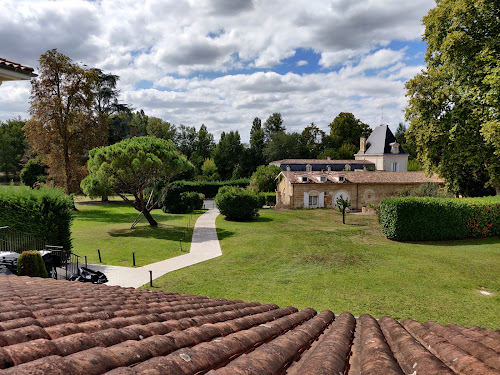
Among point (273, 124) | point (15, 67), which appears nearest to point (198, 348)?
point (15, 67)

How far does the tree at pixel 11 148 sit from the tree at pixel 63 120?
114 ft

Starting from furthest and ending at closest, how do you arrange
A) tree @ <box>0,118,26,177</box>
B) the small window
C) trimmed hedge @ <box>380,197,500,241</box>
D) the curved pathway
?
1. tree @ <box>0,118,26,177</box>
2. the small window
3. trimmed hedge @ <box>380,197,500,241</box>
4. the curved pathway

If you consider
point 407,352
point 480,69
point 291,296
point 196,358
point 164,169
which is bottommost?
point 291,296

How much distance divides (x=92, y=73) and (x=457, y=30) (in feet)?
112

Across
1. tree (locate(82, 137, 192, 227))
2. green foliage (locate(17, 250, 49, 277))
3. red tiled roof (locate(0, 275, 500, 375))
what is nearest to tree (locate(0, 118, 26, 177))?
tree (locate(82, 137, 192, 227))

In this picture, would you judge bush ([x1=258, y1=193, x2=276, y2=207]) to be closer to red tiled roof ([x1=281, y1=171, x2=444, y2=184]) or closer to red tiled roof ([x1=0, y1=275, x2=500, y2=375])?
red tiled roof ([x1=281, y1=171, x2=444, y2=184])

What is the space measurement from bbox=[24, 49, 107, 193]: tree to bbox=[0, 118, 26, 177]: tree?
34856 mm

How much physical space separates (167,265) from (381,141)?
49684 millimetres

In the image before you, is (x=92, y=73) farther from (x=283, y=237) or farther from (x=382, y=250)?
(x=382, y=250)

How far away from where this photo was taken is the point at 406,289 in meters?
12.8

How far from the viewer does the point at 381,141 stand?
56.0 metres

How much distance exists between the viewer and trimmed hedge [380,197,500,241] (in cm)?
2166

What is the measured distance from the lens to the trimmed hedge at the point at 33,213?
15664 millimetres

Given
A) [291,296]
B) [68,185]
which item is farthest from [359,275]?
[68,185]
